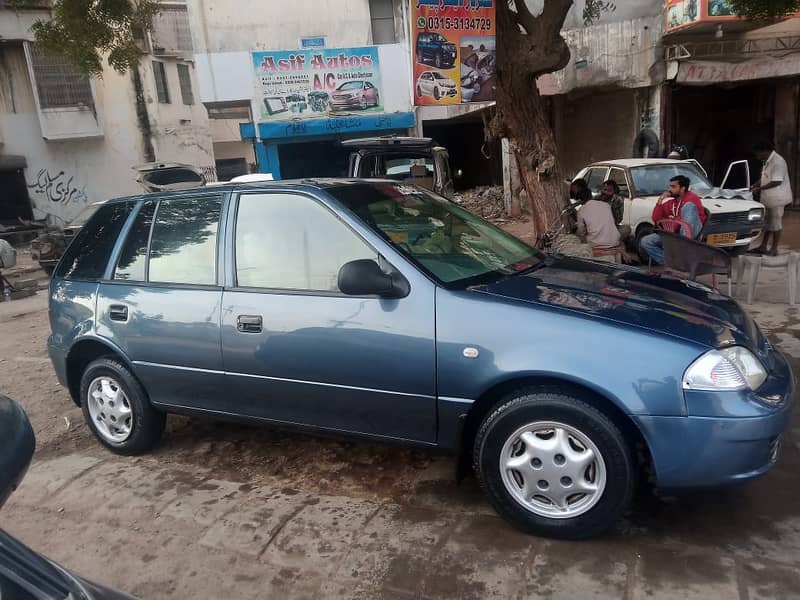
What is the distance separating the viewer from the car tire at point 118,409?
156 inches

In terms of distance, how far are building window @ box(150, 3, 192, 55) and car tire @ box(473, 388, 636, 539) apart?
25.2 m

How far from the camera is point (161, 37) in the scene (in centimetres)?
2411

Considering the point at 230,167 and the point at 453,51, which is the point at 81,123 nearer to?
the point at 230,167

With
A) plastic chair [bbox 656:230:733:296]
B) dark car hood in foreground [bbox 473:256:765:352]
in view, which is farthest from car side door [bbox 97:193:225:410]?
plastic chair [bbox 656:230:733:296]

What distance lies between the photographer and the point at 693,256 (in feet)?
19.1

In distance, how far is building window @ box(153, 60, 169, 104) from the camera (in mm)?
24172

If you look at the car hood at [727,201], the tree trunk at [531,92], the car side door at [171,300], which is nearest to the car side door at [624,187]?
the car hood at [727,201]

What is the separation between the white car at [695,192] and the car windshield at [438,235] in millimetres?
5214

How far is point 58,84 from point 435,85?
65.8 feet

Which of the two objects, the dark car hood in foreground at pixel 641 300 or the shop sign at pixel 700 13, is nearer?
the dark car hood in foreground at pixel 641 300

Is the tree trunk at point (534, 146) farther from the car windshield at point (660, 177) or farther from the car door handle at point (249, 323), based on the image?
the car door handle at point (249, 323)

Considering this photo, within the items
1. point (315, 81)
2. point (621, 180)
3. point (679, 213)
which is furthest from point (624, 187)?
point (315, 81)

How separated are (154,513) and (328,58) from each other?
53.5 feet

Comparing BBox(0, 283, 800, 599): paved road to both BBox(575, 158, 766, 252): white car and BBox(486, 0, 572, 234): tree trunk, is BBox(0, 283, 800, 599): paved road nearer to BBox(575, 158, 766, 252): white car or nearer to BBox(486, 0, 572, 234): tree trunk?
BBox(486, 0, 572, 234): tree trunk
